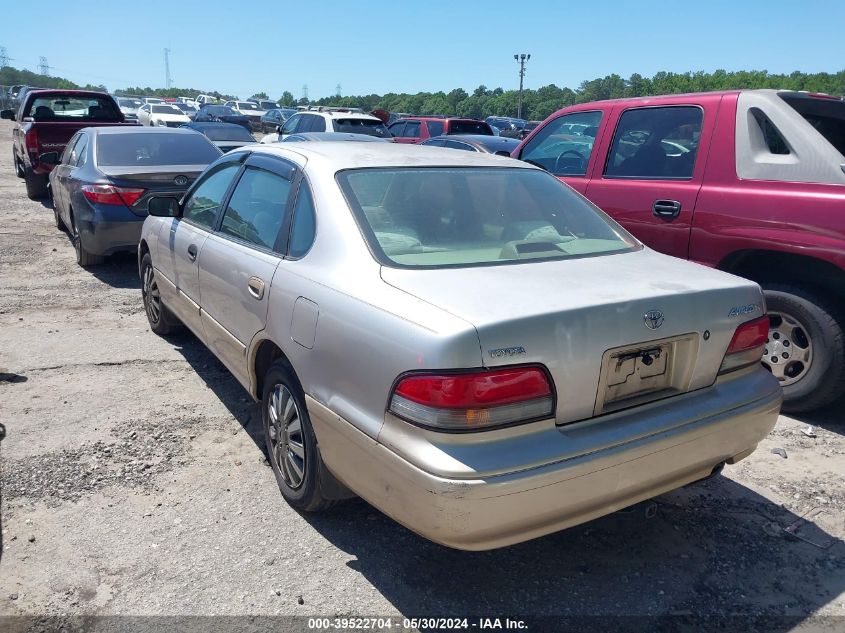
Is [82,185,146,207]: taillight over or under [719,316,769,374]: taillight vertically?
over

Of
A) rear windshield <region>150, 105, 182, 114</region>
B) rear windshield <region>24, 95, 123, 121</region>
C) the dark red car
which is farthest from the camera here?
rear windshield <region>150, 105, 182, 114</region>

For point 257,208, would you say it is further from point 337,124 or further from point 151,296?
point 337,124

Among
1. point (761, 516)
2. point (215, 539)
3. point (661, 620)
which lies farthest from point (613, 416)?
point (215, 539)

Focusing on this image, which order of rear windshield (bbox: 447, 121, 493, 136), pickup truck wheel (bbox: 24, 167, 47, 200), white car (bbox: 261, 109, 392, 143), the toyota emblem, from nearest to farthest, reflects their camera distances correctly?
the toyota emblem → pickup truck wheel (bbox: 24, 167, 47, 200) → white car (bbox: 261, 109, 392, 143) → rear windshield (bbox: 447, 121, 493, 136)

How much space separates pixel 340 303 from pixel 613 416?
3.65 feet

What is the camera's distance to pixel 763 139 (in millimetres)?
4582

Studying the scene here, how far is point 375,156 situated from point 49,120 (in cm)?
1107

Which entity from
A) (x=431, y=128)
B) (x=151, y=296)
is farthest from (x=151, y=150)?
(x=431, y=128)

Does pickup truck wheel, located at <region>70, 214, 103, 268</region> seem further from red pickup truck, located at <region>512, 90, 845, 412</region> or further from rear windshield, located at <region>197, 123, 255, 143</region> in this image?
A: rear windshield, located at <region>197, 123, 255, 143</region>

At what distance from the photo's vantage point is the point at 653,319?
260cm

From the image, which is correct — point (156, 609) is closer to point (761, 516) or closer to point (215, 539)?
point (215, 539)

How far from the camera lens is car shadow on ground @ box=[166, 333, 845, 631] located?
109 inches

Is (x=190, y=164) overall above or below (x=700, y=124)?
below

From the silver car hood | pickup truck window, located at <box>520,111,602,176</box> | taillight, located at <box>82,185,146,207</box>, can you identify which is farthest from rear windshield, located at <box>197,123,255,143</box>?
the silver car hood
